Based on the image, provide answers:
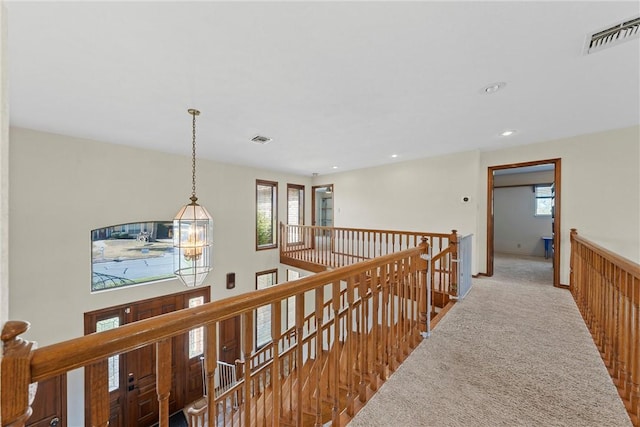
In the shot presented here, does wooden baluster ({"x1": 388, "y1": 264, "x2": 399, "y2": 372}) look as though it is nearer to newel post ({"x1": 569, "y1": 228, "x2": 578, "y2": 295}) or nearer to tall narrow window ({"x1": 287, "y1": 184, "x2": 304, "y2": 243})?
newel post ({"x1": 569, "y1": 228, "x2": 578, "y2": 295})

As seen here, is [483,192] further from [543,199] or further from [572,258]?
[543,199]

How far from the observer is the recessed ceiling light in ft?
7.60

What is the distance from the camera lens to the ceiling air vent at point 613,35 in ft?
5.33

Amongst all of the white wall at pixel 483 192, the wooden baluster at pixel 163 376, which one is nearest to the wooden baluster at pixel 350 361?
the wooden baluster at pixel 163 376

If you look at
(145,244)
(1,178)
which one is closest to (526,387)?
(1,178)

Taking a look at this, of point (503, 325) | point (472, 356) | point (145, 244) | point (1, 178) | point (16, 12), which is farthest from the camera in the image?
point (145, 244)

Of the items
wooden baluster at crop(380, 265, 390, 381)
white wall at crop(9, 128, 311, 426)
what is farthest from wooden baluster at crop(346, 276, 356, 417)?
white wall at crop(9, 128, 311, 426)

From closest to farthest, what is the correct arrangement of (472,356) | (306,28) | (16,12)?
(16,12) < (306,28) < (472,356)

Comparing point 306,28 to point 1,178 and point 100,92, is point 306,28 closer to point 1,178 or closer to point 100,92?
point 1,178

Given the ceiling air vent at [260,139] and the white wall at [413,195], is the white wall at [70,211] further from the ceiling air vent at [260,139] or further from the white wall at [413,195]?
the white wall at [413,195]

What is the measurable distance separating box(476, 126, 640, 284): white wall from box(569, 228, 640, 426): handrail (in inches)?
56.5

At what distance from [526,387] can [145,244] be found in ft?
17.7

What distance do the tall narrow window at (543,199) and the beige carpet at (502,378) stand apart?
5612 millimetres

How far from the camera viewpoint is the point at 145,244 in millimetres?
4488
